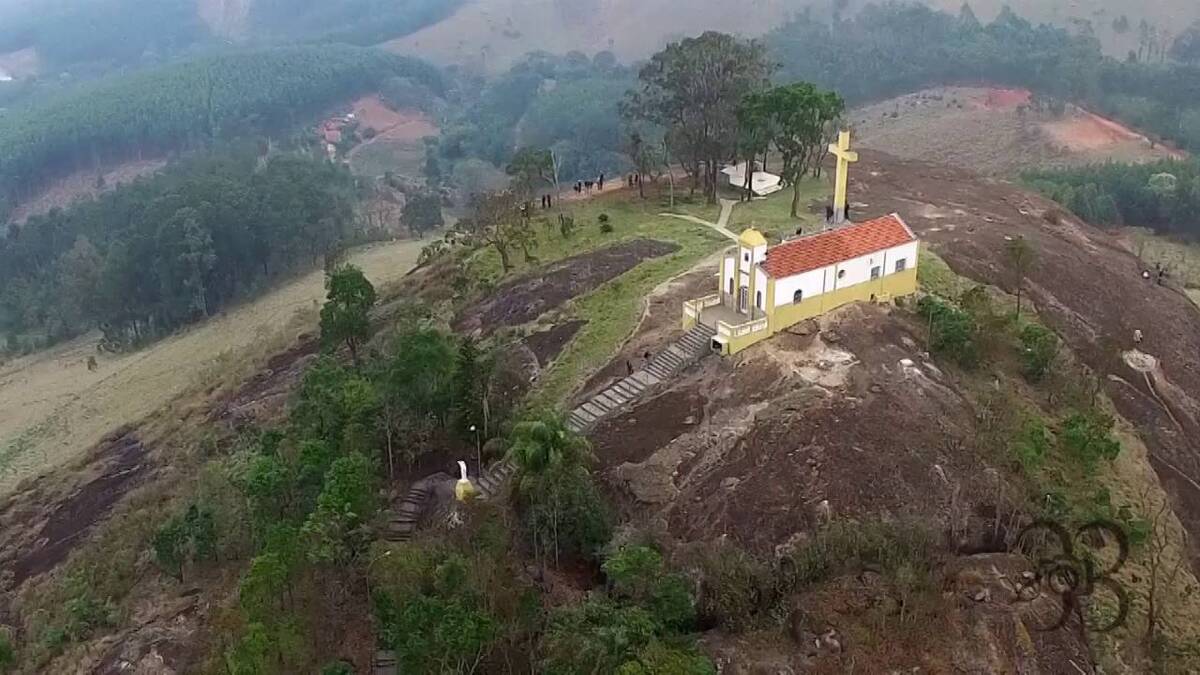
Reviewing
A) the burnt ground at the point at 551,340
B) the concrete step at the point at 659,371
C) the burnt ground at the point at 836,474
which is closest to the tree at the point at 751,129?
the burnt ground at the point at 551,340

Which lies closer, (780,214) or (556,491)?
(556,491)

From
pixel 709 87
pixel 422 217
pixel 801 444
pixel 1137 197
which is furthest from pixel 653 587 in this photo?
pixel 422 217

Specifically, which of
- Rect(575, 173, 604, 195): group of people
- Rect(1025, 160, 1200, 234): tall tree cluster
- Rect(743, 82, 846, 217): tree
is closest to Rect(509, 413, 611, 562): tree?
Rect(743, 82, 846, 217): tree

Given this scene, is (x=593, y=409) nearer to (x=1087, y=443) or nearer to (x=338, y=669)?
(x=338, y=669)

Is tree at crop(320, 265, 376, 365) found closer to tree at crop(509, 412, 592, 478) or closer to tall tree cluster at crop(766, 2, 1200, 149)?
tree at crop(509, 412, 592, 478)

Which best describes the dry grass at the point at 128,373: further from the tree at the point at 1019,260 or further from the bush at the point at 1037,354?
the bush at the point at 1037,354
